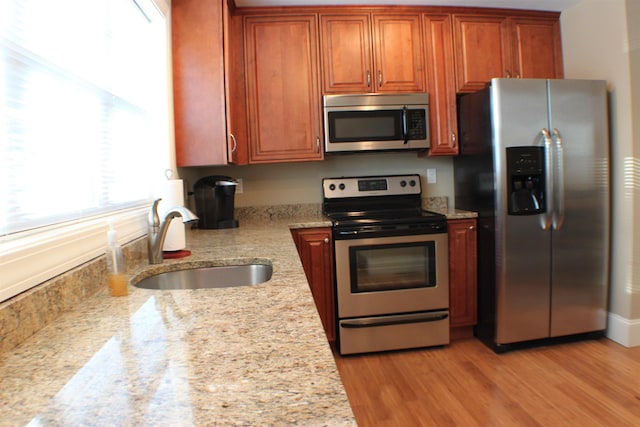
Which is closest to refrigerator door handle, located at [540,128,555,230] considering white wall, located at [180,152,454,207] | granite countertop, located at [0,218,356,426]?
white wall, located at [180,152,454,207]

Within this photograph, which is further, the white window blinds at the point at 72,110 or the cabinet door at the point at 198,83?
the cabinet door at the point at 198,83

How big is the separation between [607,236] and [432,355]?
136 cm

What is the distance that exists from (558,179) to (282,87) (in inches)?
72.9

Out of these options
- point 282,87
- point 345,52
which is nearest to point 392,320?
point 282,87

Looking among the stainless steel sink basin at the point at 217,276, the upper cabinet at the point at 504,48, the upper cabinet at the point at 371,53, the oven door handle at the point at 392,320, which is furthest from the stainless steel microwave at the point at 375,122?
the stainless steel sink basin at the point at 217,276

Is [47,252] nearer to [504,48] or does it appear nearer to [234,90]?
[234,90]

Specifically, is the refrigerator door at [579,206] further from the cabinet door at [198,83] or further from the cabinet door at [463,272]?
the cabinet door at [198,83]

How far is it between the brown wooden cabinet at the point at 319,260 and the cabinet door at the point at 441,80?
107 cm

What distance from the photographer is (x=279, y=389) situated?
20.9 inches

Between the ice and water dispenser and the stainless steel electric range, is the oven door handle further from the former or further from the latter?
the ice and water dispenser

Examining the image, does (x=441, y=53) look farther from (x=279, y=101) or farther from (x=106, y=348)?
(x=106, y=348)

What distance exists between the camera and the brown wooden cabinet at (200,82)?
221 cm

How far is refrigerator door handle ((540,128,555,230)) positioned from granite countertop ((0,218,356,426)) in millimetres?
1970

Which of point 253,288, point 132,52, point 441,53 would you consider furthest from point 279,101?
point 253,288
